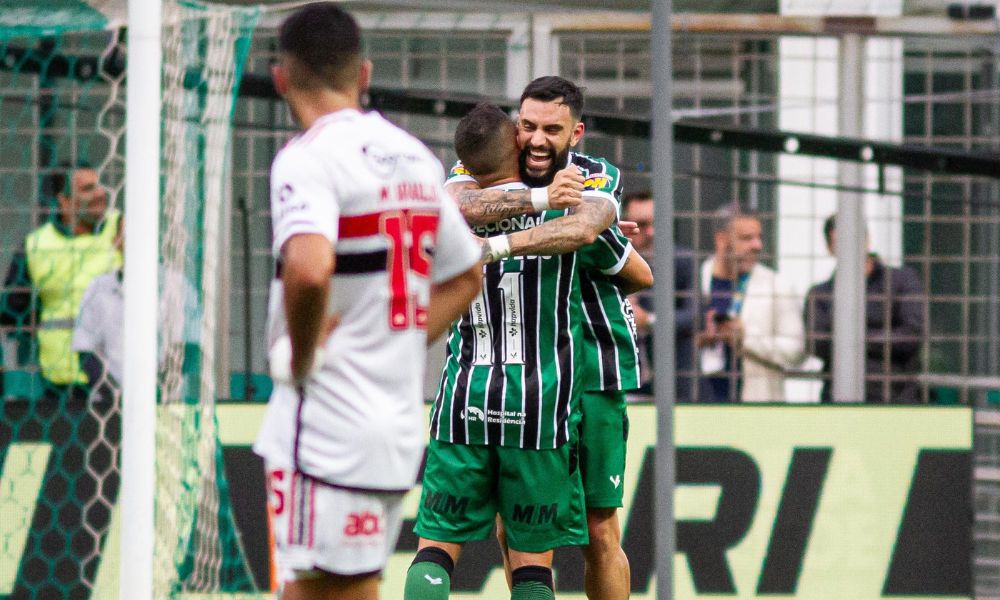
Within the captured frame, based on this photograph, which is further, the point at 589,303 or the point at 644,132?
the point at 644,132

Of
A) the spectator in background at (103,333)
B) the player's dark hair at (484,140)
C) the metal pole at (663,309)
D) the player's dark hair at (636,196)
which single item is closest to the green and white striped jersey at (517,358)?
the player's dark hair at (484,140)

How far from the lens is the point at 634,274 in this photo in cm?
445

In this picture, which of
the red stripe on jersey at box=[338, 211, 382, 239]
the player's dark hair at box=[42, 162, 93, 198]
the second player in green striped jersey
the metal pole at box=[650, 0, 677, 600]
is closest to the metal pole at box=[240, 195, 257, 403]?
the player's dark hair at box=[42, 162, 93, 198]

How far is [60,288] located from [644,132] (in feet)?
8.42

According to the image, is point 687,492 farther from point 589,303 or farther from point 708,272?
point 589,303

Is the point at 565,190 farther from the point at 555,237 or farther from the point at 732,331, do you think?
the point at 732,331

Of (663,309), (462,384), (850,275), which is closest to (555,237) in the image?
(462,384)

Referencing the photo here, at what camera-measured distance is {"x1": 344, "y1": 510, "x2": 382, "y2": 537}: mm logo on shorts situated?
9.61 ft

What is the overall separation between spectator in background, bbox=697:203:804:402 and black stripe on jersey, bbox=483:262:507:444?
7.99 ft

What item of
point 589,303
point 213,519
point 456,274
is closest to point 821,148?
point 589,303

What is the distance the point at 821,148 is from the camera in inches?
243

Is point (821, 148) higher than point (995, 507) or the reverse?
higher

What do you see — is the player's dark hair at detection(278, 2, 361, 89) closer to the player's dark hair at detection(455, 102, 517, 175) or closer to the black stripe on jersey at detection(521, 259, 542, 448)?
the player's dark hair at detection(455, 102, 517, 175)

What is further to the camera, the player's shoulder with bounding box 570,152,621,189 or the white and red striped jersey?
the player's shoulder with bounding box 570,152,621,189
